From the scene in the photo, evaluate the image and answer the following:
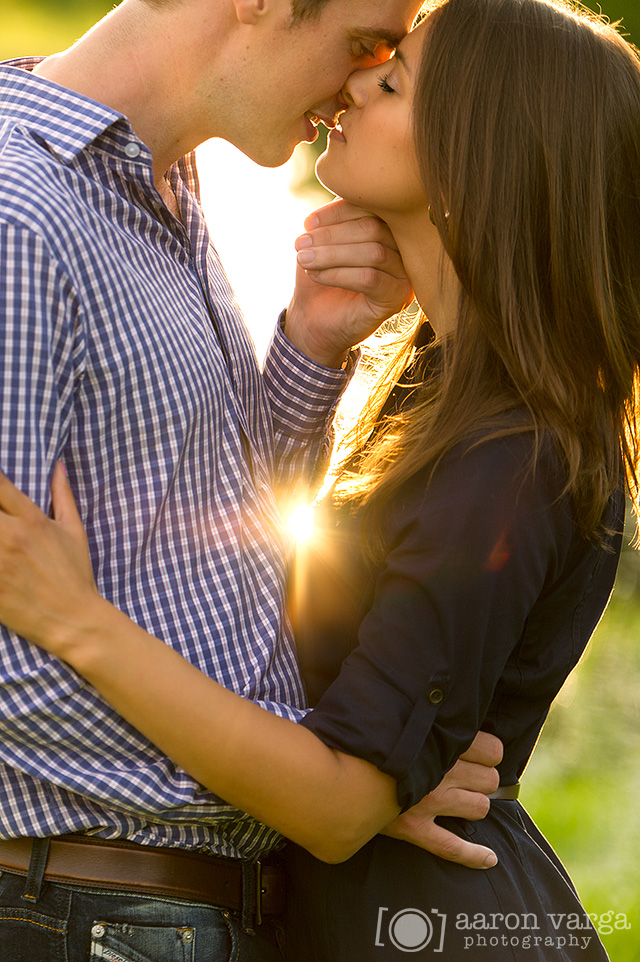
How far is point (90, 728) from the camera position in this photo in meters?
1.27

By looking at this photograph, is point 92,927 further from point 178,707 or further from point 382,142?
point 382,142

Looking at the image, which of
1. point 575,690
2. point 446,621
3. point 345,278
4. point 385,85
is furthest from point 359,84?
point 575,690

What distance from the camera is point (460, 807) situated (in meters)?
1.56

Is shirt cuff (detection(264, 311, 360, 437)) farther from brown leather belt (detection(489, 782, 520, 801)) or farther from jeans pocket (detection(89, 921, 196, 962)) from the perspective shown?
jeans pocket (detection(89, 921, 196, 962))

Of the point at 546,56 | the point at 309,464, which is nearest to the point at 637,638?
the point at 309,464

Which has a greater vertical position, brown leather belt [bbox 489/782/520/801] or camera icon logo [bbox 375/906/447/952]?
brown leather belt [bbox 489/782/520/801]

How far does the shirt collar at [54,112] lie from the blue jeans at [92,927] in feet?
3.41

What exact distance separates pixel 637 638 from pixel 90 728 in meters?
6.26

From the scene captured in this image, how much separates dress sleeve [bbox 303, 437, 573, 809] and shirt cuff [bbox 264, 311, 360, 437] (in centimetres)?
65

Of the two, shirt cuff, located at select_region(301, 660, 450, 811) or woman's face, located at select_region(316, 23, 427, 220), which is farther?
woman's face, located at select_region(316, 23, 427, 220)

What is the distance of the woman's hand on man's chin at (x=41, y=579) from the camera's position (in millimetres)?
1171

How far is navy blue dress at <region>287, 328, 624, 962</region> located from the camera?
4.48 ft

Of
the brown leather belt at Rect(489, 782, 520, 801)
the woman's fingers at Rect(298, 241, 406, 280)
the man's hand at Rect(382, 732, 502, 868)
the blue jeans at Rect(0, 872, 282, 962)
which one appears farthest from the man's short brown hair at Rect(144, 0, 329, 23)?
the blue jeans at Rect(0, 872, 282, 962)

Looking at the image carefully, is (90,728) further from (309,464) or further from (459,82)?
(459,82)
